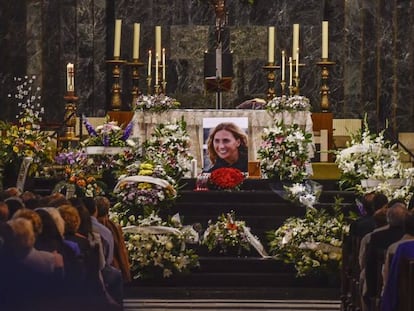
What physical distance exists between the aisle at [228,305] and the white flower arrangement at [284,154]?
3.80 m

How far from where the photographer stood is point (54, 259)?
11.2 meters

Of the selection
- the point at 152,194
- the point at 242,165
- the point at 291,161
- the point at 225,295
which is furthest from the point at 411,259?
the point at 242,165

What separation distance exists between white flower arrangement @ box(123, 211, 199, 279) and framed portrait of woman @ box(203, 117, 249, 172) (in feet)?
13.5

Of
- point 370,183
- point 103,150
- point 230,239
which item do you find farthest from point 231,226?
point 103,150

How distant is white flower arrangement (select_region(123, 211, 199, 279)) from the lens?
1975 centimetres

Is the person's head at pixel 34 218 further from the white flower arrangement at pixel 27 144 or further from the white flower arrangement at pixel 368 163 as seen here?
the white flower arrangement at pixel 27 144

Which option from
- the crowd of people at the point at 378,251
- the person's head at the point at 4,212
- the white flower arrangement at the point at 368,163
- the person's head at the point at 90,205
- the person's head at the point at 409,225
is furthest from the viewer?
the white flower arrangement at the point at 368,163

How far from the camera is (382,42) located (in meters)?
29.6

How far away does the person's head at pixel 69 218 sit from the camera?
43.6ft

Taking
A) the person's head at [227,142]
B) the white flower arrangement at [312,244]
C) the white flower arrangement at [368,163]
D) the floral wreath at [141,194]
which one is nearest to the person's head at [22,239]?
the white flower arrangement at [312,244]

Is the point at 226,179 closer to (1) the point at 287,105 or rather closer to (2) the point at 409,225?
(1) the point at 287,105

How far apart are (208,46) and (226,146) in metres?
6.21

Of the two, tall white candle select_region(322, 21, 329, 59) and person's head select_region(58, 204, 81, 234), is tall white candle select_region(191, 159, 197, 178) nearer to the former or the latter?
tall white candle select_region(322, 21, 329, 59)

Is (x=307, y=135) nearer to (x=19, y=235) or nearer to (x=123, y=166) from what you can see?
(x=123, y=166)
